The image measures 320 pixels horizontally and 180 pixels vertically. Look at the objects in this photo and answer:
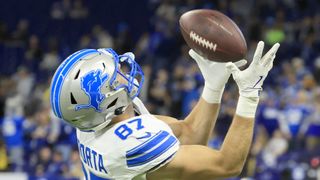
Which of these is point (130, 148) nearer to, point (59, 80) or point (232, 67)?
point (59, 80)

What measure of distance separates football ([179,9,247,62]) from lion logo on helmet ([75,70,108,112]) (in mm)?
607

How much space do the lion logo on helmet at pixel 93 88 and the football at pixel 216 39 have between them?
0.61 metres

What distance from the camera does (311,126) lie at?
358 inches

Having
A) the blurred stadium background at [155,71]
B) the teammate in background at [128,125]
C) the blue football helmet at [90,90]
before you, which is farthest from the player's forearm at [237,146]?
the blurred stadium background at [155,71]

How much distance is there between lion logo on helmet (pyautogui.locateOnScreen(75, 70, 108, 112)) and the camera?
9.74 feet

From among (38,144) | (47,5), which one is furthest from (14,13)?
(38,144)

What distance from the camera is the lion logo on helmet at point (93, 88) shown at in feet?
9.74

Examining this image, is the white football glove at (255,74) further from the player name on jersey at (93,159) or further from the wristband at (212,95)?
the player name on jersey at (93,159)

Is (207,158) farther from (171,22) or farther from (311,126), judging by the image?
(171,22)

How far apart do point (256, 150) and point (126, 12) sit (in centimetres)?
649

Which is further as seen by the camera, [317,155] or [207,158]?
[317,155]

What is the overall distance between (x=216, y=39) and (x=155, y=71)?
28.6ft

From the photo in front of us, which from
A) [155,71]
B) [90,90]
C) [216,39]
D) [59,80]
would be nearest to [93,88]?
[90,90]

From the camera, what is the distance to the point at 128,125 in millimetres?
3068
